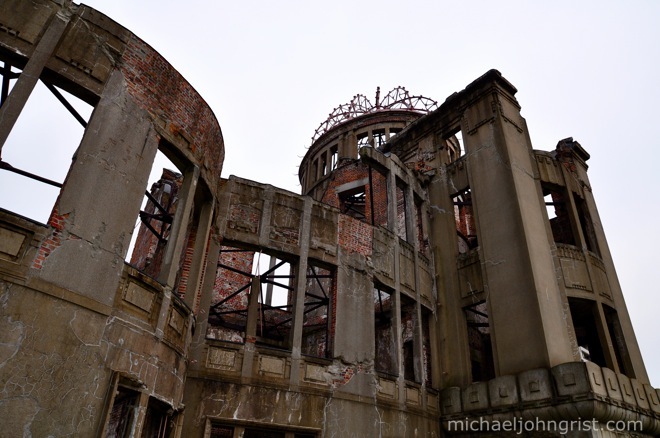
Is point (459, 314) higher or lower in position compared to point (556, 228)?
lower

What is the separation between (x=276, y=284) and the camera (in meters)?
12.0

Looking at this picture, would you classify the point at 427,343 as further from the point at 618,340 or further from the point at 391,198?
the point at 618,340

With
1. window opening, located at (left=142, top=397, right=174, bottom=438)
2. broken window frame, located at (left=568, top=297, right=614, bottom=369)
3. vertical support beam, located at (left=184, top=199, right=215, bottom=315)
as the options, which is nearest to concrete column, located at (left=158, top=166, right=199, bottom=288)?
vertical support beam, located at (left=184, top=199, right=215, bottom=315)

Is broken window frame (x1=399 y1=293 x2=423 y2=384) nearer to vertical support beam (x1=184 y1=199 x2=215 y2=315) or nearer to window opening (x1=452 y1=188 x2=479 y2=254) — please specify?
window opening (x1=452 y1=188 x2=479 y2=254)

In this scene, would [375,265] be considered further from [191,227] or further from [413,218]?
[191,227]

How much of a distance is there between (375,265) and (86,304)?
762 centimetres

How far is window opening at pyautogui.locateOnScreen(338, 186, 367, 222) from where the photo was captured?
1977cm

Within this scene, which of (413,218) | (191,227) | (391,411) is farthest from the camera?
(413,218)

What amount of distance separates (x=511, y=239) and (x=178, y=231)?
8.89 m

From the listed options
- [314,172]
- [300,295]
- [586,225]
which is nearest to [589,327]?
[586,225]

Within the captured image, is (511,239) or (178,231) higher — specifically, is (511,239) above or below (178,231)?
above

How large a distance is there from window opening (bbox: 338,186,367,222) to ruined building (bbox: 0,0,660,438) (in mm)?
2159

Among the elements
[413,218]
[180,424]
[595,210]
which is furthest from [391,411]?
[595,210]

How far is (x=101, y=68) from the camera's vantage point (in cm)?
720
